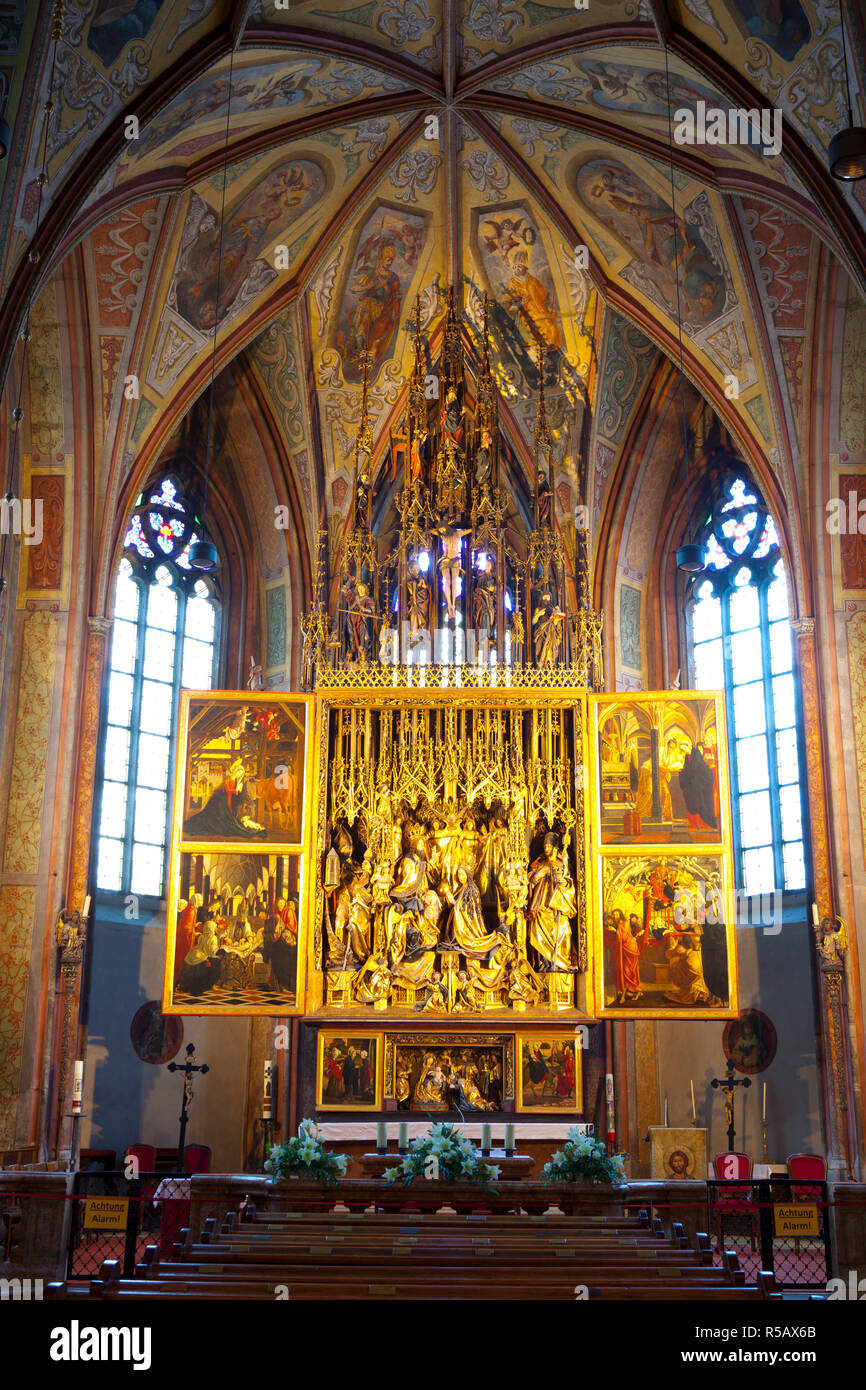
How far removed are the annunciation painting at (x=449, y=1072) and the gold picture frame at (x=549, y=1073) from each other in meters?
0.17

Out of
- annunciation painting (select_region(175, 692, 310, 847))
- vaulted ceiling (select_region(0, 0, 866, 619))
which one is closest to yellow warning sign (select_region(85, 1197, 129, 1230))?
annunciation painting (select_region(175, 692, 310, 847))

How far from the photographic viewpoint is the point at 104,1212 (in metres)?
10.5

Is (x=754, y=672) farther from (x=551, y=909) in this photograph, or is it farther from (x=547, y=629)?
(x=551, y=909)

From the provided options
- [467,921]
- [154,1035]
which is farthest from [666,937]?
[154,1035]

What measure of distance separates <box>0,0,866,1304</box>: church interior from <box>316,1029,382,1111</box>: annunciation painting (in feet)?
0.18

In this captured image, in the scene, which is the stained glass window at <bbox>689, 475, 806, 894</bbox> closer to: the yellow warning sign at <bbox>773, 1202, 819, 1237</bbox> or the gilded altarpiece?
the gilded altarpiece

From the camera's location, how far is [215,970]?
54.7 ft

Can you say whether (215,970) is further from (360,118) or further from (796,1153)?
(360,118)

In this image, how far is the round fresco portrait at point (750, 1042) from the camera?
19.7 meters

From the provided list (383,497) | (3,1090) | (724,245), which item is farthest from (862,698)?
(3,1090)

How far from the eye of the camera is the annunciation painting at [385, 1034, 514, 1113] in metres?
17.7

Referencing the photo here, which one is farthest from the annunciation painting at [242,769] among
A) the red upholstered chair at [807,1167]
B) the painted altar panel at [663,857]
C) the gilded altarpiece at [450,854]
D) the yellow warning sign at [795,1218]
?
the yellow warning sign at [795,1218]

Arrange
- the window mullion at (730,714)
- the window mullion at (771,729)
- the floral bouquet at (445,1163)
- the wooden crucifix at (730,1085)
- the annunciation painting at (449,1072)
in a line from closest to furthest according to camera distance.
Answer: the floral bouquet at (445,1163) < the annunciation painting at (449,1072) < the wooden crucifix at (730,1085) < the window mullion at (771,729) < the window mullion at (730,714)

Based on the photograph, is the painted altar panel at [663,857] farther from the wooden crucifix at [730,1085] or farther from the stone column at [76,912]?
the stone column at [76,912]
